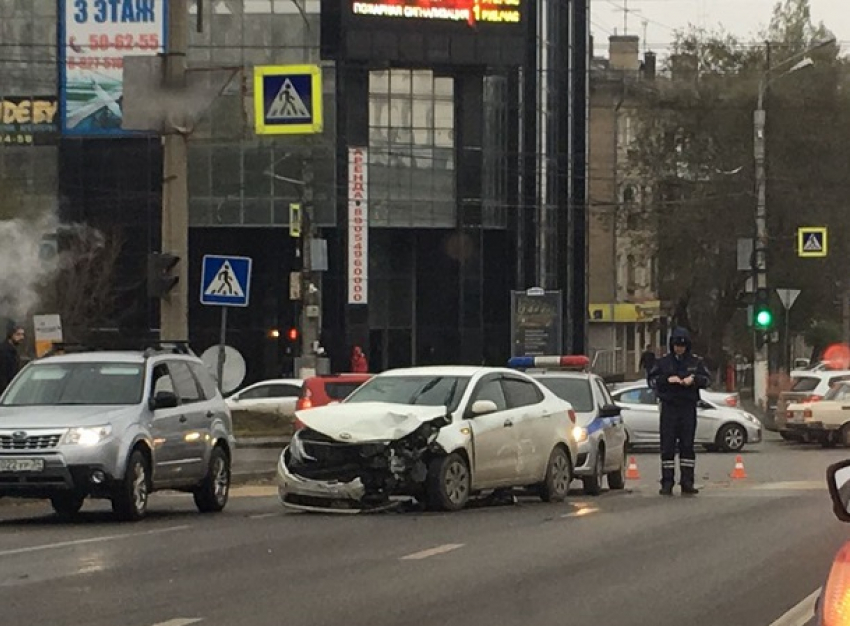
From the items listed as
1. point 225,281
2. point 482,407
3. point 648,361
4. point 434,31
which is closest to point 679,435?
point 482,407

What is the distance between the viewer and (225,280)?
23.6 m

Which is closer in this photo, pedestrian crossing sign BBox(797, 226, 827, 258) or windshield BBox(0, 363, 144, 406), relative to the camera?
windshield BBox(0, 363, 144, 406)

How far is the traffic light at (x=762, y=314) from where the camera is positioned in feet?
137

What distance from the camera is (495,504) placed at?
19297 millimetres

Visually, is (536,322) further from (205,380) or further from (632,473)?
(205,380)

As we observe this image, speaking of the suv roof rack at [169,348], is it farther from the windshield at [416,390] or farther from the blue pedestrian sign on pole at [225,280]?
the blue pedestrian sign on pole at [225,280]

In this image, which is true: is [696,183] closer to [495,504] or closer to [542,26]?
[542,26]

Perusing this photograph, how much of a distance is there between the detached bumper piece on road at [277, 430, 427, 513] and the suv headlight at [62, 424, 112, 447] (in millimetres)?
2040

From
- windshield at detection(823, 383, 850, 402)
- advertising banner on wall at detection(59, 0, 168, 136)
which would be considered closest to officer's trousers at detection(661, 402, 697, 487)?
windshield at detection(823, 383, 850, 402)

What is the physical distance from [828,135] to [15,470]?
43.2m

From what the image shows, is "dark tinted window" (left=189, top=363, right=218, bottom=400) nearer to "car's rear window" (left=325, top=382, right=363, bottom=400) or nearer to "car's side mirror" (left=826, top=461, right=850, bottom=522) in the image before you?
"car's rear window" (left=325, top=382, right=363, bottom=400)

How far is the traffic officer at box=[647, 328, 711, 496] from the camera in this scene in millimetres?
20422

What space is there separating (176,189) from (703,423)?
15.5 metres

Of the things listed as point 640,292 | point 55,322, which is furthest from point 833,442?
point 640,292
